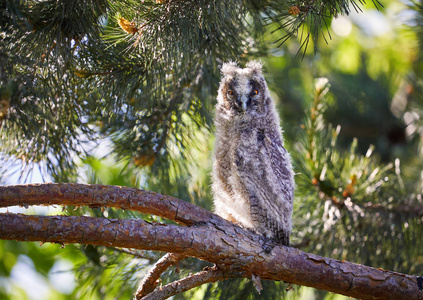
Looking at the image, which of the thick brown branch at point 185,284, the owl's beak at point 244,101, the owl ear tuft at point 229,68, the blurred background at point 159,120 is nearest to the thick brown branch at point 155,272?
the thick brown branch at point 185,284

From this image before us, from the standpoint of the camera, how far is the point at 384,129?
3.81 metres

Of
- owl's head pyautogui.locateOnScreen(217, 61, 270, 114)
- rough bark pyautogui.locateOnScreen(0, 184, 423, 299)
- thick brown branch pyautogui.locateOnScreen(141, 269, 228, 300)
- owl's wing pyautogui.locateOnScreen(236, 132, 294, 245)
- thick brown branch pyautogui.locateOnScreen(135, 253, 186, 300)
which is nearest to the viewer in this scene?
rough bark pyautogui.locateOnScreen(0, 184, 423, 299)

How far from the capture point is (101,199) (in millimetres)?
1408

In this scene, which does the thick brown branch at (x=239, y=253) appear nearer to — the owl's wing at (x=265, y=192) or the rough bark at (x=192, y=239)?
the rough bark at (x=192, y=239)

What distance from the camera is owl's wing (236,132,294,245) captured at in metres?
1.83

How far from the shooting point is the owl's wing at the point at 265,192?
1832mm

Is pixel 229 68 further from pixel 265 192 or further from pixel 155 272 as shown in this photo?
pixel 155 272

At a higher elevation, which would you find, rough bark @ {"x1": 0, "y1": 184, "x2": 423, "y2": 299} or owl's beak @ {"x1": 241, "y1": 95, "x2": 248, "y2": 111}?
owl's beak @ {"x1": 241, "y1": 95, "x2": 248, "y2": 111}

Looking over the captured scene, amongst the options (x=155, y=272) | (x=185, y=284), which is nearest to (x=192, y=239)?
(x=185, y=284)

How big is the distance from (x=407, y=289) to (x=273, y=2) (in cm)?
138

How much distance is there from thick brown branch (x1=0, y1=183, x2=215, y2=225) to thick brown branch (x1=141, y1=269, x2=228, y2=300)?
7.2 inches

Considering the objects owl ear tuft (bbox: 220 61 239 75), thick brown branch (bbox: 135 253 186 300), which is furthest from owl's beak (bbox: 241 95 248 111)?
thick brown branch (bbox: 135 253 186 300)

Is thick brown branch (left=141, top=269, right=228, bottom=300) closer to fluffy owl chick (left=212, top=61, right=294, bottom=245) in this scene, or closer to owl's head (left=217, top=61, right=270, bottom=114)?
fluffy owl chick (left=212, top=61, right=294, bottom=245)

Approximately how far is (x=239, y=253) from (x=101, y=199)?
0.50m
